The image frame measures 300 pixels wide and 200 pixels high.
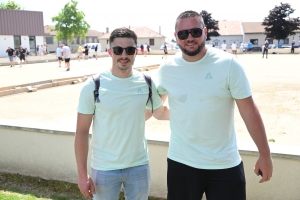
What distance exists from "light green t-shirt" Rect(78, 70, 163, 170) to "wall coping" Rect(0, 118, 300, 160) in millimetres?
1241

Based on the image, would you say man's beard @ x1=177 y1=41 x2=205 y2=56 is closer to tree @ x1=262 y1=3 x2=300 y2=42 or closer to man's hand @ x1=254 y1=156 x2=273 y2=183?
man's hand @ x1=254 y1=156 x2=273 y2=183

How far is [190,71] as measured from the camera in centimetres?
242

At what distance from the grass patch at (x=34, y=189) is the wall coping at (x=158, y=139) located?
0.68 meters

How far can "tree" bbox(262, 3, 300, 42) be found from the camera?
188ft

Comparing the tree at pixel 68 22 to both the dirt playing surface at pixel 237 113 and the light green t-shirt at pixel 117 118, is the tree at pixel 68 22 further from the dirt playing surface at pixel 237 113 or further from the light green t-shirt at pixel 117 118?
the light green t-shirt at pixel 117 118

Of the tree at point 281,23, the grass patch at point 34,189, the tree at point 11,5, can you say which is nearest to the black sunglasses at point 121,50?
the grass patch at point 34,189

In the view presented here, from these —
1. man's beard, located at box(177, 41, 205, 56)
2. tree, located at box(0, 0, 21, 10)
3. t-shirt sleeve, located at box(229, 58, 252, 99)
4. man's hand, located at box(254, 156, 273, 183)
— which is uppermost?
tree, located at box(0, 0, 21, 10)

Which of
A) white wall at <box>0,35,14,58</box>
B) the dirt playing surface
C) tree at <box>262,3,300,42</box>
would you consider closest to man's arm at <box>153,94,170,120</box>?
the dirt playing surface

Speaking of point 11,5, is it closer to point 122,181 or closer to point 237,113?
point 237,113

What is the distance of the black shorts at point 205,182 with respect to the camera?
237 centimetres

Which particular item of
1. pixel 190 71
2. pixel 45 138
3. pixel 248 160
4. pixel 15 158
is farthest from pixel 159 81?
pixel 15 158

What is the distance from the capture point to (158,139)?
3.75 m

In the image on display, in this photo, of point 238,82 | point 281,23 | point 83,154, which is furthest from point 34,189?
point 281,23

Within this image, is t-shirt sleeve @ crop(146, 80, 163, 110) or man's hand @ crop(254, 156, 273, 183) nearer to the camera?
man's hand @ crop(254, 156, 273, 183)
